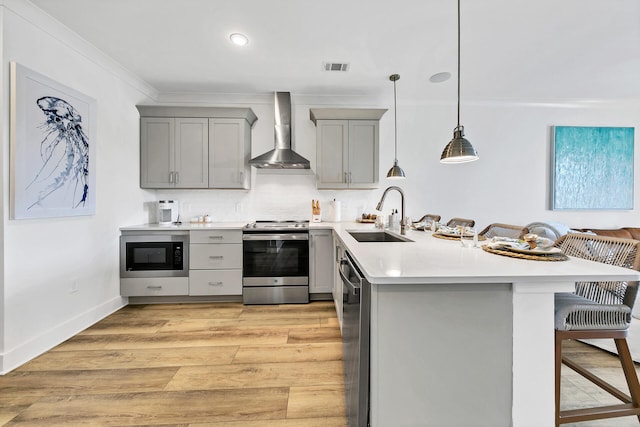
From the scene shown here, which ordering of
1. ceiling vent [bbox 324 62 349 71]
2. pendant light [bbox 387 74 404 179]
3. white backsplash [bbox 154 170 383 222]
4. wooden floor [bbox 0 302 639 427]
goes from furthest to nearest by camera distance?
white backsplash [bbox 154 170 383 222] → pendant light [bbox 387 74 404 179] → ceiling vent [bbox 324 62 349 71] → wooden floor [bbox 0 302 639 427]

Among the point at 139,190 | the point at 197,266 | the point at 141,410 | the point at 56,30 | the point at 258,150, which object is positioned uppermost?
the point at 56,30

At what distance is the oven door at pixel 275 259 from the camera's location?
9.89ft

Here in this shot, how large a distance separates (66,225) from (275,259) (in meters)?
1.91

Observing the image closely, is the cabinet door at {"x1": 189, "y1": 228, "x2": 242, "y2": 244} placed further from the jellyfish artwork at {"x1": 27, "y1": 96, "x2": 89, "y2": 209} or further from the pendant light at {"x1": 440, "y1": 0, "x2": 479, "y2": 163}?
the pendant light at {"x1": 440, "y1": 0, "x2": 479, "y2": 163}

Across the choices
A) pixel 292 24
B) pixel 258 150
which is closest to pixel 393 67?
pixel 292 24

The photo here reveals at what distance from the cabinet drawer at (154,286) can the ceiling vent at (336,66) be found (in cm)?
284

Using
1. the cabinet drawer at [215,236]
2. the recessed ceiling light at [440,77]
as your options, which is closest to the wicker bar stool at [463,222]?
the recessed ceiling light at [440,77]

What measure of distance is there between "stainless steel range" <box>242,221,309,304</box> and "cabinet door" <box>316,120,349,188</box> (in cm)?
81

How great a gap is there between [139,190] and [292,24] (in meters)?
2.68

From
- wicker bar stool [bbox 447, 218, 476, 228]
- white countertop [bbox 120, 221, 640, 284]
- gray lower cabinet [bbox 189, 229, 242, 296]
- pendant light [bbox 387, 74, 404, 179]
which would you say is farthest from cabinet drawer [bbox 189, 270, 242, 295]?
wicker bar stool [bbox 447, 218, 476, 228]

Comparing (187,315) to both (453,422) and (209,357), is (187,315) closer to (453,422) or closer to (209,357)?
(209,357)

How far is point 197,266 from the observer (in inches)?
118

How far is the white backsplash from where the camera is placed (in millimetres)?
3643

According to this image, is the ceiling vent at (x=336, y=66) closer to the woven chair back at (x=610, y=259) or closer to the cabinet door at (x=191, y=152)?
the cabinet door at (x=191, y=152)
